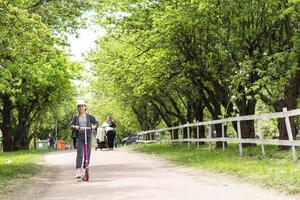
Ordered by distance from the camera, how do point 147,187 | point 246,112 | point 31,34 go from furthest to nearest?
1. point 246,112
2. point 31,34
3. point 147,187

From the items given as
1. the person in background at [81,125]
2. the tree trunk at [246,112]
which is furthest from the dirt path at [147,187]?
the tree trunk at [246,112]

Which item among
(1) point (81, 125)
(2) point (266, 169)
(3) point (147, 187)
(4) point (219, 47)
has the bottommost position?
(3) point (147, 187)

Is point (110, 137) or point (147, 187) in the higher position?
point (110, 137)

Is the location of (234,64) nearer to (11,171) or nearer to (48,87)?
(11,171)

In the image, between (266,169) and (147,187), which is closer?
(147,187)

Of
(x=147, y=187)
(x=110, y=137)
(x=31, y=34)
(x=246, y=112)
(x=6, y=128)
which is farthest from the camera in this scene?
(x=6, y=128)

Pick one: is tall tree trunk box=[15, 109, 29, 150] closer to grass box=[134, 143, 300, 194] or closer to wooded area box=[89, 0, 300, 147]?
wooded area box=[89, 0, 300, 147]

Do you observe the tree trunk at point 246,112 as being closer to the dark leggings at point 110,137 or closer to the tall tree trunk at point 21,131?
the dark leggings at point 110,137

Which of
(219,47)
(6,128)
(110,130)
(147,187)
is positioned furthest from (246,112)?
(6,128)

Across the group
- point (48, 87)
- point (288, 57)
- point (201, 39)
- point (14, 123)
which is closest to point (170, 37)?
point (201, 39)

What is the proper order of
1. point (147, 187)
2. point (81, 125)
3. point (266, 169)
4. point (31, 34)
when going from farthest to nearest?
point (31, 34), point (81, 125), point (266, 169), point (147, 187)

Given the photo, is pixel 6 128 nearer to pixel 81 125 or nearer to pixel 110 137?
pixel 110 137

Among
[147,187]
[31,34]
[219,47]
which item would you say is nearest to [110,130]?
[219,47]

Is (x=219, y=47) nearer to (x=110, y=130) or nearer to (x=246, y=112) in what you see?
(x=246, y=112)
